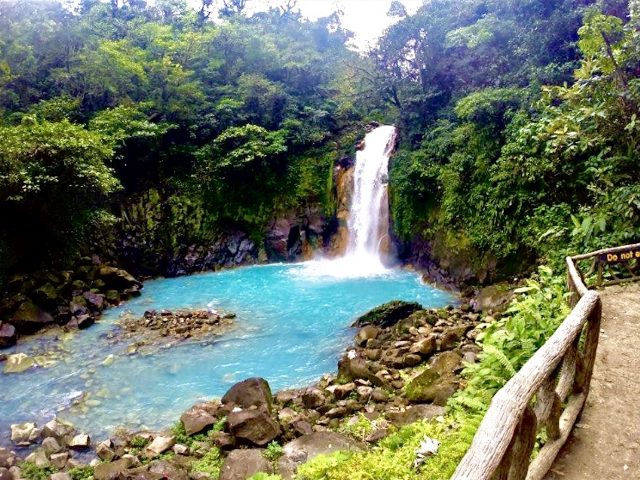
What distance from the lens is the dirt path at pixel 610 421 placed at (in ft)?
10.2

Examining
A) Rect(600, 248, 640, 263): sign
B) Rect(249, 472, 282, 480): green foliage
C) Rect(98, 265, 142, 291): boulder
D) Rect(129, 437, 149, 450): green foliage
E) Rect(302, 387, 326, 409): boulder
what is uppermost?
Rect(600, 248, 640, 263): sign

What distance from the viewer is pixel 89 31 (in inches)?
798

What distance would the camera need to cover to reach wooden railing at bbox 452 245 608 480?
218 centimetres

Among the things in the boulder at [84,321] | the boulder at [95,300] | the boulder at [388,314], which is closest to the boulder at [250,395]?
the boulder at [388,314]

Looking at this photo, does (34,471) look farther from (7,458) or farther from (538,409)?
(538,409)

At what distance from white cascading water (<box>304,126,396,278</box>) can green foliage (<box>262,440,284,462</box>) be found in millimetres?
10827

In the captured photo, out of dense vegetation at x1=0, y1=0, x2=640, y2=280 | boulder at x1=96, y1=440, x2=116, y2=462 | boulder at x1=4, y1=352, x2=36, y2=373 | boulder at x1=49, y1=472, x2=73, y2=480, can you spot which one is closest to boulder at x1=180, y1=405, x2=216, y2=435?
boulder at x1=96, y1=440, x2=116, y2=462

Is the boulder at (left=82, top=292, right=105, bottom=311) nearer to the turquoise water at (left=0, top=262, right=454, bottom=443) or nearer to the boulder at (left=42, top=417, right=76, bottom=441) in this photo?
the turquoise water at (left=0, top=262, right=454, bottom=443)

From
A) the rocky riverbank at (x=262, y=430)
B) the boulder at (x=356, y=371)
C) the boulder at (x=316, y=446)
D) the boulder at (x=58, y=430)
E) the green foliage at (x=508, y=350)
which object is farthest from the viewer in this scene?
the boulder at (x=356, y=371)

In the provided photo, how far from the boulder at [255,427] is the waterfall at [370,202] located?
11.9 meters

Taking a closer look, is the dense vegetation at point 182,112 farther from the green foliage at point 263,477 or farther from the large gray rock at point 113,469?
the green foliage at point 263,477

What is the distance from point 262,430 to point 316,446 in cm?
87

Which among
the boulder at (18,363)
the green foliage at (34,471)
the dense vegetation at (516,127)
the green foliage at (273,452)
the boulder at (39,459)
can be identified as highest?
the dense vegetation at (516,127)

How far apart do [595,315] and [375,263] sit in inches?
545
